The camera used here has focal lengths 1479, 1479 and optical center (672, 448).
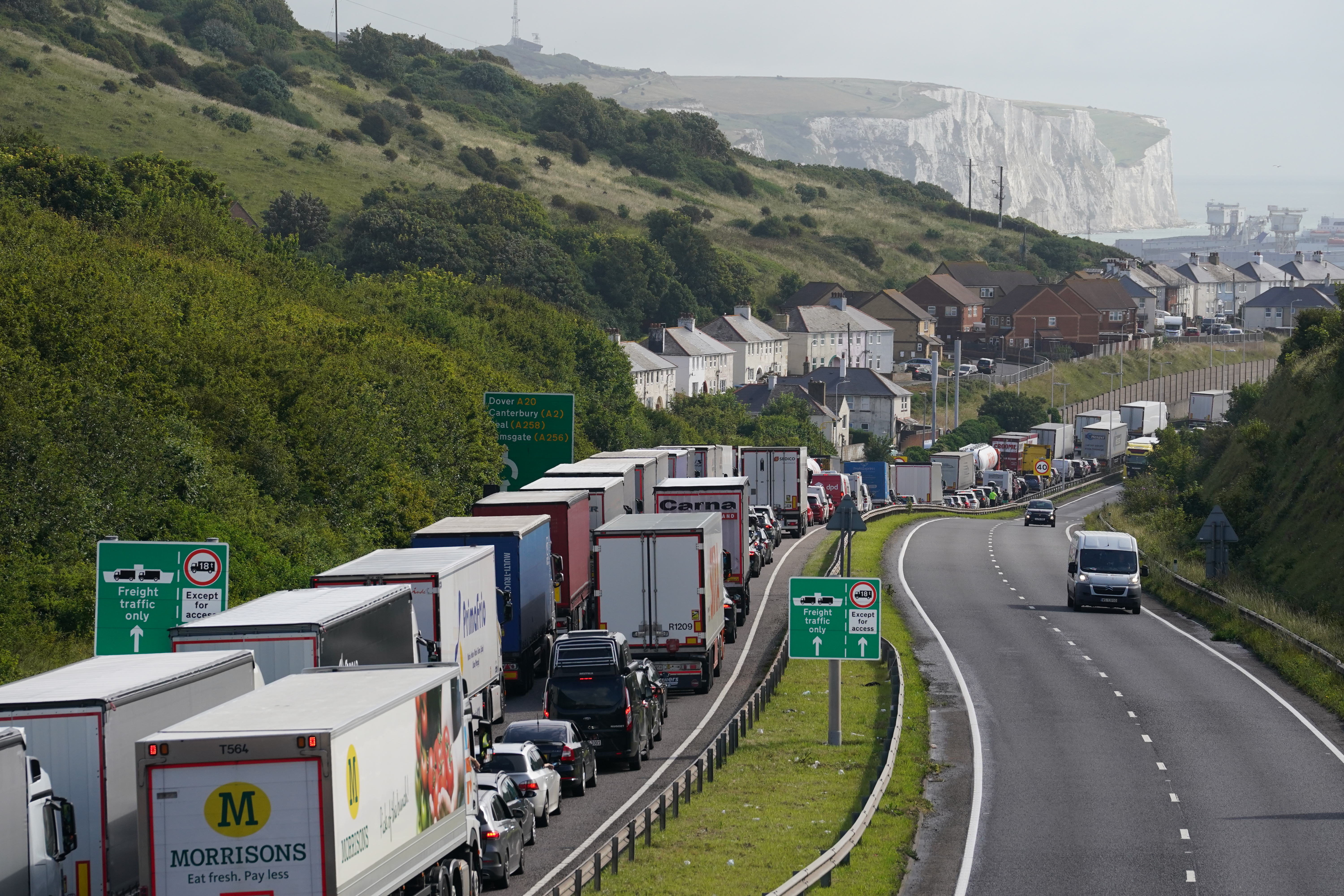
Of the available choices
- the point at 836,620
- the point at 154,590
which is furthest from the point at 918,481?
the point at 154,590

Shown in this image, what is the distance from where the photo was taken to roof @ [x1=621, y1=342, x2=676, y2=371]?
120875 mm

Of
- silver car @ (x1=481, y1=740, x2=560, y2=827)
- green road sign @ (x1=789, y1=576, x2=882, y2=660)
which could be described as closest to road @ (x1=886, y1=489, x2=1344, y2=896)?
green road sign @ (x1=789, y1=576, x2=882, y2=660)

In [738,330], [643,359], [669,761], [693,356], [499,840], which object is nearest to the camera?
[499,840]

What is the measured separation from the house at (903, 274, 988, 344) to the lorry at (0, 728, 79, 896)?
173498 millimetres

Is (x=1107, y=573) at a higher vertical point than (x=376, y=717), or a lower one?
lower

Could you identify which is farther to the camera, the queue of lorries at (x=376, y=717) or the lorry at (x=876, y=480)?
the lorry at (x=876, y=480)

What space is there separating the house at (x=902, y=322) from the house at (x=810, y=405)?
41417 mm

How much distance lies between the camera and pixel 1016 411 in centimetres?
14575

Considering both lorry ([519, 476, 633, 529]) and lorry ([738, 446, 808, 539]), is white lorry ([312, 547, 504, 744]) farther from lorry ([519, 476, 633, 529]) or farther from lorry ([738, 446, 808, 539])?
lorry ([738, 446, 808, 539])

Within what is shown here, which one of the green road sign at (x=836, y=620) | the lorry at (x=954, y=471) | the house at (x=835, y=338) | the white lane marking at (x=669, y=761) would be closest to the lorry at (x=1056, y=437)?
the lorry at (x=954, y=471)

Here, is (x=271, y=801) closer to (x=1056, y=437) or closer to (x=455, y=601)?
(x=455, y=601)

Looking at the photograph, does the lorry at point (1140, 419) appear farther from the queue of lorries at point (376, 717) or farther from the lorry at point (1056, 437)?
the queue of lorries at point (376, 717)

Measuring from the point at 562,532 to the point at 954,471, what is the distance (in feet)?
247

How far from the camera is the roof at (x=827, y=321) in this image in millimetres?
159750
